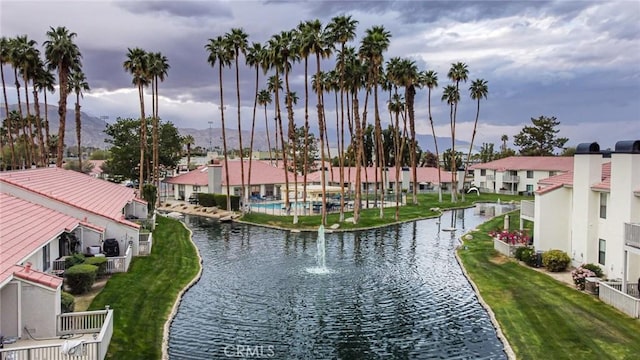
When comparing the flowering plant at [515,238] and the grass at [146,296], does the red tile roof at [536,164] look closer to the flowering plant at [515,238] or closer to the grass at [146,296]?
the flowering plant at [515,238]

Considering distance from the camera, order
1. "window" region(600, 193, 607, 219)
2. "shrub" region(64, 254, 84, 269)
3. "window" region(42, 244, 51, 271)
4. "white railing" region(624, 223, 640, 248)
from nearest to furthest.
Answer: "white railing" region(624, 223, 640, 248)
"window" region(42, 244, 51, 271)
"shrub" region(64, 254, 84, 269)
"window" region(600, 193, 607, 219)

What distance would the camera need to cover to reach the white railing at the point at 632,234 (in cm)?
2367

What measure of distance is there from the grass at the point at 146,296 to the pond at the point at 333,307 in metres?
0.90

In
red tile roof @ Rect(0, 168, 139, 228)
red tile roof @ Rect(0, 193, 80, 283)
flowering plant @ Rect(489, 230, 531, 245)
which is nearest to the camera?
red tile roof @ Rect(0, 193, 80, 283)

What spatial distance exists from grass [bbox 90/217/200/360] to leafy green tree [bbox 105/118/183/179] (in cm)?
4317

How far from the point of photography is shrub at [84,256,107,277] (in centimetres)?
2807

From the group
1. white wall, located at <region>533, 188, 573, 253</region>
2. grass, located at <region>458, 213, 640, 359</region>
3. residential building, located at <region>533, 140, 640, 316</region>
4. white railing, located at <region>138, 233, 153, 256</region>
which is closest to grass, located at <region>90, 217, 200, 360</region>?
white railing, located at <region>138, 233, 153, 256</region>

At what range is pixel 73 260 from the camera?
27.4 m

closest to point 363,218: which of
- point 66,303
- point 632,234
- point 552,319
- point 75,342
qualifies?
point 632,234

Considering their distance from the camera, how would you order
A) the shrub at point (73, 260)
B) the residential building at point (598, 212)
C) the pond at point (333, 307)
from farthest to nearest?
the shrub at point (73, 260)
the residential building at point (598, 212)
the pond at point (333, 307)

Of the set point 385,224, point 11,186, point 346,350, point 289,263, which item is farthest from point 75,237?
point 385,224

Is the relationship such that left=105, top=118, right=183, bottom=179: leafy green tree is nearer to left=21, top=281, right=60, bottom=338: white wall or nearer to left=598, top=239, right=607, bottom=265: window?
left=21, top=281, right=60, bottom=338: white wall

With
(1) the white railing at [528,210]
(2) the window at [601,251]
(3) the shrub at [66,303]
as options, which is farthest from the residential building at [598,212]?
(3) the shrub at [66,303]

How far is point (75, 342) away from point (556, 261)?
27.4 metres
